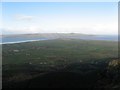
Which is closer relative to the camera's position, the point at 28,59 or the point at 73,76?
the point at 73,76

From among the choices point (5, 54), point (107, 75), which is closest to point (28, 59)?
point (5, 54)

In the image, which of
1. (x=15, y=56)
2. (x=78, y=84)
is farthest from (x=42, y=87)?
(x=15, y=56)

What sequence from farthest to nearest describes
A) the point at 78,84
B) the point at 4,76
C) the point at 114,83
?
the point at 4,76
the point at 78,84
the point at 114,83

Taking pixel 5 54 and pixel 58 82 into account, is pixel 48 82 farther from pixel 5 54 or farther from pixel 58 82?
pixel 5 54

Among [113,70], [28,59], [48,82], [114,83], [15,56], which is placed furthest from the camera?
[15,56]

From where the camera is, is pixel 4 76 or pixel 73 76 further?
pixel 4 76

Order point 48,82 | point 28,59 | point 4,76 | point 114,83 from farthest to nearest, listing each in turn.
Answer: point 28,59 → point 4,76 → point 48,82 → point 114,83

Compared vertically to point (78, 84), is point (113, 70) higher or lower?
higher

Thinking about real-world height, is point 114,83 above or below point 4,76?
above

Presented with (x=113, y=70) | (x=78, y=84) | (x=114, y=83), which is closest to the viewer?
(x=114, y=83)

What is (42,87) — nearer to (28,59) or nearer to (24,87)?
(24,87)
